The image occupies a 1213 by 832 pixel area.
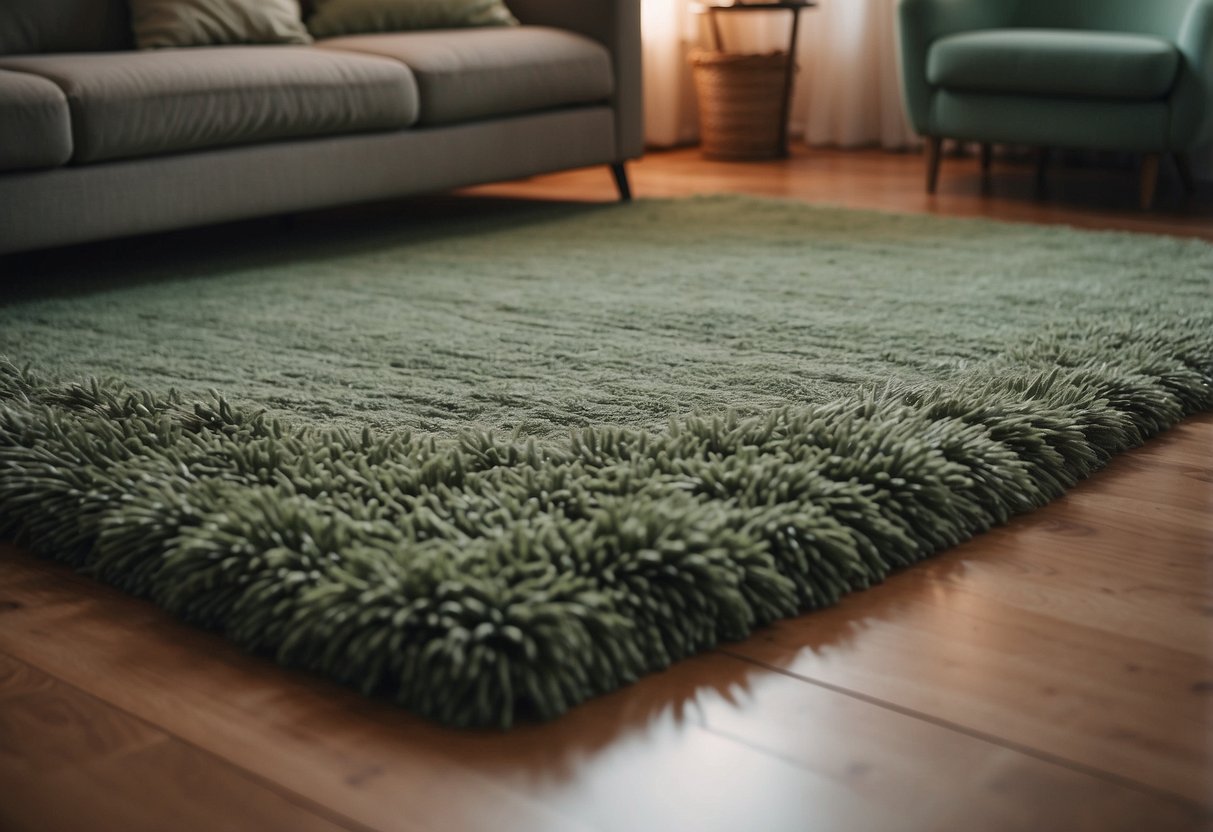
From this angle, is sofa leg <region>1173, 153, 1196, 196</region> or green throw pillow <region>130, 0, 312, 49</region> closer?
green throw pillow <region>130, 0, 312, 49</region>

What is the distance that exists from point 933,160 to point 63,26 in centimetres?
206

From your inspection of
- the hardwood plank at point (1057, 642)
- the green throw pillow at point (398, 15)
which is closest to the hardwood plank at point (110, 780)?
the hardwood plank at point (1057, 642)

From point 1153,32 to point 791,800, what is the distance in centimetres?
302

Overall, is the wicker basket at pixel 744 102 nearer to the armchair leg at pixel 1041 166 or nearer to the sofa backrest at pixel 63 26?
the armchair leg at pixel 1041 166

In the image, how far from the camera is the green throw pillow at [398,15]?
121 inches

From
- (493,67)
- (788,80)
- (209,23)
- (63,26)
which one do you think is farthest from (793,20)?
(63,26)

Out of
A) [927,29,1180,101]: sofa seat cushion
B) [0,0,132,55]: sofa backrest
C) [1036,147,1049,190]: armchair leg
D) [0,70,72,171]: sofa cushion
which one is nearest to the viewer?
[0,70,72,171]: sofa cushion

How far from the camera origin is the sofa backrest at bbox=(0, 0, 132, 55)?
2.60 meters

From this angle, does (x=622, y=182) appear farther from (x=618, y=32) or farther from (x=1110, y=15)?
(x=1110, y=15)

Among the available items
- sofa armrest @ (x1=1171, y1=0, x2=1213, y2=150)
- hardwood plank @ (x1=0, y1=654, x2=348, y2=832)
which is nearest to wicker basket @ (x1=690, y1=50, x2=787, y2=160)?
sofa armrest @ (x1=1171, y1=0, x2=1213, y2=150)

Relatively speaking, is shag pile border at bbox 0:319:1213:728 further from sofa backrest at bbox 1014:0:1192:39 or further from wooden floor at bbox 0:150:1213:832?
sofa backrest at bbox 1014:0:1192:39

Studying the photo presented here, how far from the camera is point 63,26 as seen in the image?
269 cm

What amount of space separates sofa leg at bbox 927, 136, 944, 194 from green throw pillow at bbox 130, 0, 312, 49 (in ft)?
5.19

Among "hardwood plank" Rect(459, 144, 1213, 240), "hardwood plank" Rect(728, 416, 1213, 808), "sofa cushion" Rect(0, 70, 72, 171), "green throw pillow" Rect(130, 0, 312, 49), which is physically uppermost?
"green throw pillow" Rect(130, 0, 312, 49)
